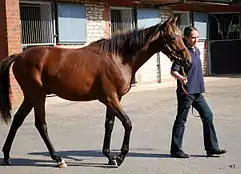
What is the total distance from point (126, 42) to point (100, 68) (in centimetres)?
53

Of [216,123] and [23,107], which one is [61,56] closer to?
[23,107]

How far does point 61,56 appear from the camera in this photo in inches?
248

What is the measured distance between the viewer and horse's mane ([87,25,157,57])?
629cm

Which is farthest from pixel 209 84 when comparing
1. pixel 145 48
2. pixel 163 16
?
pixel 145 48

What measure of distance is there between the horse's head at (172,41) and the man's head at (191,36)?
336mm

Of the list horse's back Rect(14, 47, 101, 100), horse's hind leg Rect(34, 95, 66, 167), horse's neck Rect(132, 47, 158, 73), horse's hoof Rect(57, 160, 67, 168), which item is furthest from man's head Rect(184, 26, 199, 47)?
horse's hoof Rect(57, 160, 67, 168)

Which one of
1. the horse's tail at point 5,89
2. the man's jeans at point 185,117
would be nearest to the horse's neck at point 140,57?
the man's jeans at point 185,117

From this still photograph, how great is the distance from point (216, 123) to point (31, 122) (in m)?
3.93

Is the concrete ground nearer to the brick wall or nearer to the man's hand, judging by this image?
the man's hand

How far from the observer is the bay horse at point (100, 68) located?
612cm

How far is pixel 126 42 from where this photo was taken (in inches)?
249

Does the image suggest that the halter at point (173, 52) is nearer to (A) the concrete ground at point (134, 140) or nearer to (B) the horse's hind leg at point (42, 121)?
(A) the concrete ground at point (134, 140)

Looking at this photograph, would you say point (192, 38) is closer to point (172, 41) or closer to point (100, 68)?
point (172, 41)

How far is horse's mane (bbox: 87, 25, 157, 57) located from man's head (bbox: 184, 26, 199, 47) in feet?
1.82
